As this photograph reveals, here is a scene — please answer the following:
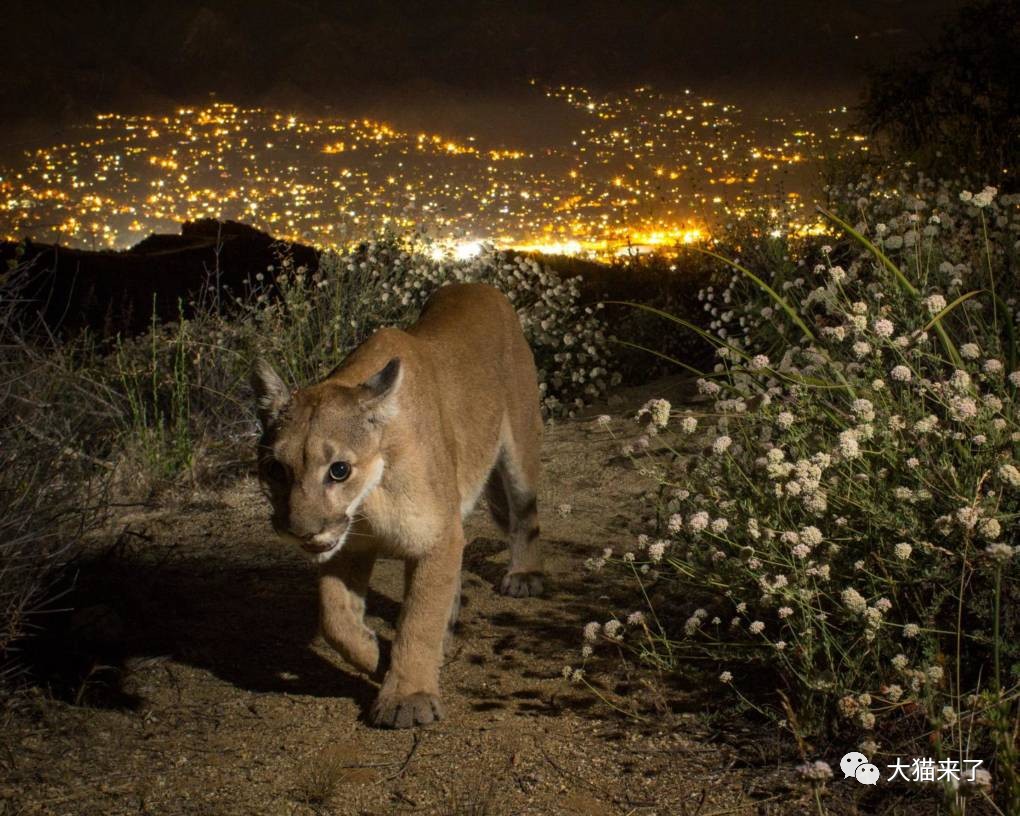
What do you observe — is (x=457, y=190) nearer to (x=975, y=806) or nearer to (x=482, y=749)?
(x=482, y=749)

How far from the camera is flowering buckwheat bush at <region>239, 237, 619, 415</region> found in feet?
30.5

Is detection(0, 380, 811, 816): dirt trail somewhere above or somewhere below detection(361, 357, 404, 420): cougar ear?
below

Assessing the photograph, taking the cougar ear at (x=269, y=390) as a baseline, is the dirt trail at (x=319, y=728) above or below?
below

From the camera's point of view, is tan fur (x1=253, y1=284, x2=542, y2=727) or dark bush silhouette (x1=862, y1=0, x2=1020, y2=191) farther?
dark bush silhouette (x1=862, y1=0, x2=1020, y2=191)

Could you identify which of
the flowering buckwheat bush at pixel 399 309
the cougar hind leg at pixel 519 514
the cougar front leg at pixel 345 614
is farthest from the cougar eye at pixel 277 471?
the flowering buckwheat bush at pixel 399 309

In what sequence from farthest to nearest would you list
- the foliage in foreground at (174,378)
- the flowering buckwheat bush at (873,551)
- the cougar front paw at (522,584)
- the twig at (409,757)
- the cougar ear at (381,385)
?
the cougar front paw at (522,584) → the foliage in foreground at (174,378) → the cougar ear at (381,385) → the twig at (409,757) → the flowering buckwheat bush at (873,551)

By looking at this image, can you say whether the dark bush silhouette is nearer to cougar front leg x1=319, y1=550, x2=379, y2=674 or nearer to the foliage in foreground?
the foliage in foreground

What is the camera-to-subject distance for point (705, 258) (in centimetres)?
1260

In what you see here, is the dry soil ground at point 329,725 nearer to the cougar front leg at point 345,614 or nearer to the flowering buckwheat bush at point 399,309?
the cougar front leg at point 345,614

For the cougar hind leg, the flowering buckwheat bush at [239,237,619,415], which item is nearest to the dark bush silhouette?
the flowering buckwheat bush at [239,237,619,415]

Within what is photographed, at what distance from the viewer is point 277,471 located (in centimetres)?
389

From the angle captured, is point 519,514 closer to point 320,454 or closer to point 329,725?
point 329,725

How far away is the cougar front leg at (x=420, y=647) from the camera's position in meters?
4.16

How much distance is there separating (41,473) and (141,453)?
9.41ft
